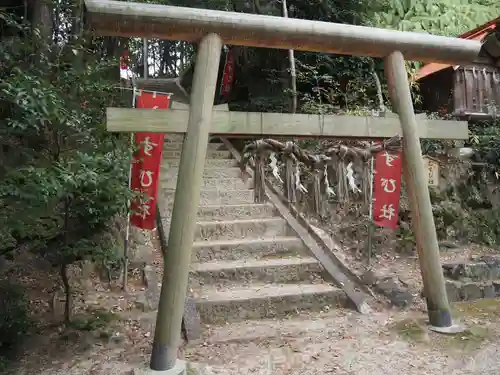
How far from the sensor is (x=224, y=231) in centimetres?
671

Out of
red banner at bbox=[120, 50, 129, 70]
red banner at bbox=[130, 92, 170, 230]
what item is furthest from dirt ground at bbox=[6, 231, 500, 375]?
red banner at bbox=[120, 50, 129, 70]

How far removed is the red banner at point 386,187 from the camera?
5438 millimetres

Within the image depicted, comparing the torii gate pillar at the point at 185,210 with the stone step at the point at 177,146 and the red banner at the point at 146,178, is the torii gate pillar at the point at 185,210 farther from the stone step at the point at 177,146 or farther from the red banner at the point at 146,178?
the stone step at the point at 177,146

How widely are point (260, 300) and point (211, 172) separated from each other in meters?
4.01

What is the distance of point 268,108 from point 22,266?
23.1 ft

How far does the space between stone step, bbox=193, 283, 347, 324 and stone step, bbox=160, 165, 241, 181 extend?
11.1 ft

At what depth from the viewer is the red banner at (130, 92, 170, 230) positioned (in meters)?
5.09

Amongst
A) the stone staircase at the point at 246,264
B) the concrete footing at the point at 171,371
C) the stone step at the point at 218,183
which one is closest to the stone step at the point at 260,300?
the stone staircase at the point at 246,264

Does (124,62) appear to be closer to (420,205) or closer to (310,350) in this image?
(420,205)

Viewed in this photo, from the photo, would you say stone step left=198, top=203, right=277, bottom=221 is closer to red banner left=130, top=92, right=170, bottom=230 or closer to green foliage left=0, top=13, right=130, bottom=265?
red banner left=130, top=92, right=170, bottom=230

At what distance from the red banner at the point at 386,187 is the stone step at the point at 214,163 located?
14.0ft

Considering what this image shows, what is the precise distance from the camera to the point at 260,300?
5.15m

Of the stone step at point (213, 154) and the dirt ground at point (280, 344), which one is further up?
the stone step at point (213, 154)

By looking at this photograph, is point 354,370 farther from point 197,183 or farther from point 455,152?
point 455,152
